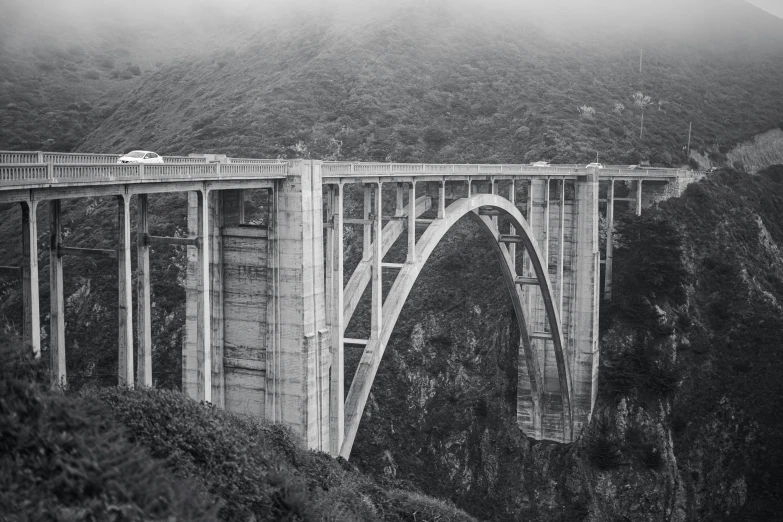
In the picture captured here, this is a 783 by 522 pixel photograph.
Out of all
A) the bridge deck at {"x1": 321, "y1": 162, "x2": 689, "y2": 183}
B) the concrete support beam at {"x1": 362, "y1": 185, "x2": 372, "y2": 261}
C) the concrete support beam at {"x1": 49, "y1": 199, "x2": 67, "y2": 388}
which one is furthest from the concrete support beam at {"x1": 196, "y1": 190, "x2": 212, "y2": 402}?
the concrete support beam at {"x1": 362, "y1": 185, "x2": 372, "y2": 261}

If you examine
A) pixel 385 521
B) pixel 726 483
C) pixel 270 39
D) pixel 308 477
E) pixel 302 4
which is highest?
pixel 302 4

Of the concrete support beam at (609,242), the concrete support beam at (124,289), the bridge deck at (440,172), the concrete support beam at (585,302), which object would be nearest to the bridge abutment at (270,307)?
the bridge deck at (440,172)

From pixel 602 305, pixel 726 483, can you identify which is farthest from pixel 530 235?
pixel 726 483

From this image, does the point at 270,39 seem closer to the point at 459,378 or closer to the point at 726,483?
the point at 459,378

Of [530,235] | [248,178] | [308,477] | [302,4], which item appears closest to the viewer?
[308,477]

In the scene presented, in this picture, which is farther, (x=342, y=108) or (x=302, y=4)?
(x=302, y=4)

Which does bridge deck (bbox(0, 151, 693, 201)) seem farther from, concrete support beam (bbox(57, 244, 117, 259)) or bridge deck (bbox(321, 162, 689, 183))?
concrete support beam (bbox(57, 244, 117, 259))

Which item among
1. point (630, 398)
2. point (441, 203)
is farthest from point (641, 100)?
point (441, 203)

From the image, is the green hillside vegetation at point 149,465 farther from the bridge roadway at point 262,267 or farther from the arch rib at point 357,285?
the arch rib at point 357,285
